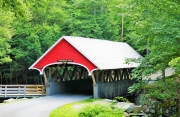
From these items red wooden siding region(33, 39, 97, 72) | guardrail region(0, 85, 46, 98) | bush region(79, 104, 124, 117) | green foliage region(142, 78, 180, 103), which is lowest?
guardrail region(0, 85, 46, 98)

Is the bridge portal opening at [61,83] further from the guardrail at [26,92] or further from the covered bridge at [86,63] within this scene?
the guardrail at [26,92]

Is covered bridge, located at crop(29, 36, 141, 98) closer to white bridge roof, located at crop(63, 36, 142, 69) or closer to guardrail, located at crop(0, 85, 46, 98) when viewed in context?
white bridge roof, located at crop(63, 36, 142, 69)

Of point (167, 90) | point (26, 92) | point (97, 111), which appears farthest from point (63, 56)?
point (97, 111)

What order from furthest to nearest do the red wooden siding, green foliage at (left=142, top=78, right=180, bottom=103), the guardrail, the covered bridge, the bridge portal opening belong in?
the guardrail
the bridge portal opening
the red wooden siding
the covered bridge
green foliage at (left=142, top=78, right=180, bottom=103)

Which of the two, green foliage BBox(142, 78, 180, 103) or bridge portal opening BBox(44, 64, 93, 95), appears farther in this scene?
bridge portal opening BBox(44, 64, 93, 95)

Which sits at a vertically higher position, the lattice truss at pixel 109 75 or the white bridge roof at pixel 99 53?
the white bridge roof at pixel 99 53

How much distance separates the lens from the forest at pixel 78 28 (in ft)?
31.0

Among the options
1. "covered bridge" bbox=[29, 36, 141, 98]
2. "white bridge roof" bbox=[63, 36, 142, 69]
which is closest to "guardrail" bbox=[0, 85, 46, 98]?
"covered bridge" bbox=[29, 36, 141, 98]

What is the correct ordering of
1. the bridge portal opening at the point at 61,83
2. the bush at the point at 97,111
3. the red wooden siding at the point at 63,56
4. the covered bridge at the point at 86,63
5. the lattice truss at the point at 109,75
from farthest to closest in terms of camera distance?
the bridge portal opening at the point at 61,83
the lattice truss at the point at 109,75
the red wooden siding at the point at 63,56
the covered bridge at the point at 86,63
the bush at the point at 97,111

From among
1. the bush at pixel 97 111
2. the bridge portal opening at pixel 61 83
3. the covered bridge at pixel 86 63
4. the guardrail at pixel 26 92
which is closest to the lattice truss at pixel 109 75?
the covered bridge at pixel 86 63

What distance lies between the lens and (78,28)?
101 ft

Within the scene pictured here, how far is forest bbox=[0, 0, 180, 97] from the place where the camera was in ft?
31.0

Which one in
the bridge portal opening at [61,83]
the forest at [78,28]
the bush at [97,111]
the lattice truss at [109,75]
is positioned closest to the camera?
the bush at [97,111]

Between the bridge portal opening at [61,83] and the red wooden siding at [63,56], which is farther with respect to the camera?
the bridge portal opening at [61,83]
